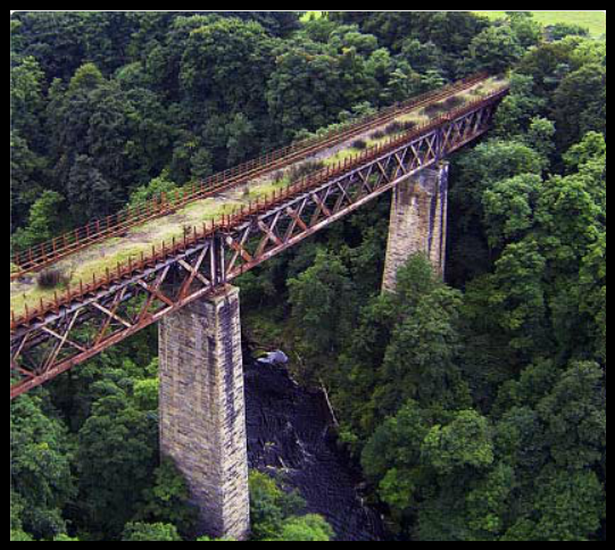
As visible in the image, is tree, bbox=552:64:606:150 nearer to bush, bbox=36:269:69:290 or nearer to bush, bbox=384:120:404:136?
bush, bbox=384:120:404:136

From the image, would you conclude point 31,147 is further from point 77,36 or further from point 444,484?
point 444,484

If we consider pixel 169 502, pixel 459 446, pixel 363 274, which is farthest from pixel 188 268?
pixel 363 274

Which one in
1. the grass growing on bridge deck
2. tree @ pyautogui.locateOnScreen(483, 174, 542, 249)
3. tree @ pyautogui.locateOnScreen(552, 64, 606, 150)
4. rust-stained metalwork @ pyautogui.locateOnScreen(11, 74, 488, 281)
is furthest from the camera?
tree @ pyautogui.locateOnScreen(552, 64, 606, 150)

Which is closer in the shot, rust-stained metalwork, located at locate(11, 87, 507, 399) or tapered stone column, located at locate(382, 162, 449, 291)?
rust-stained metalwork, located at locate(11, 87, 507, 399)

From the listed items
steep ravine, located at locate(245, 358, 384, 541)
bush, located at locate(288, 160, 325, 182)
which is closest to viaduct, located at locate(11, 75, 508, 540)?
bush, located at locate(288, 160, 325, 182)

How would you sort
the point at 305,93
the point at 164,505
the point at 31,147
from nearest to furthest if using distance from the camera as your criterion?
the point at 164,505 → the point at 305,93 → the point at 31,147

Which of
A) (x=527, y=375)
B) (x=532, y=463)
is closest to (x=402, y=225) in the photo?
(x=527, y=375)
